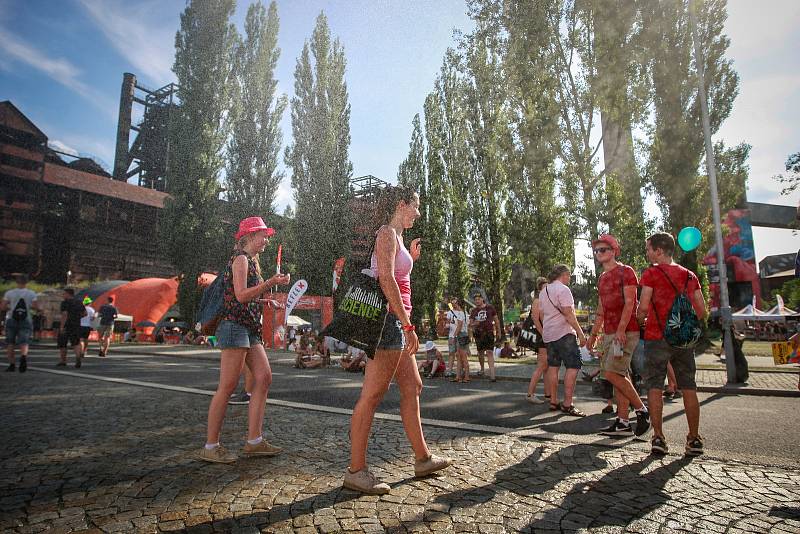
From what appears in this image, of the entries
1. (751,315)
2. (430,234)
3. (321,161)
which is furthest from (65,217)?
(751,315)

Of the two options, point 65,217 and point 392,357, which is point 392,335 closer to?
point 392,357

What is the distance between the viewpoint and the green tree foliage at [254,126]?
28438 millimetres

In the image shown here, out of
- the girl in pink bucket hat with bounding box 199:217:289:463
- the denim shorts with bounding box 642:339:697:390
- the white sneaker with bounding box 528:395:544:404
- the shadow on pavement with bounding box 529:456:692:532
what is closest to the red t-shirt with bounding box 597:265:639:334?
the denim shorts with bounding box 642:339:697:390

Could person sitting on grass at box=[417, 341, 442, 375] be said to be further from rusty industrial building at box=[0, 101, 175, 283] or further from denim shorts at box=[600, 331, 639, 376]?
rusty industrial building at box=[0, 101, 175, 283]

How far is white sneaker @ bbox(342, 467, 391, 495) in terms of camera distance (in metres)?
2.58

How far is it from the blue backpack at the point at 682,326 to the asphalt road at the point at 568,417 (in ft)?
3.01

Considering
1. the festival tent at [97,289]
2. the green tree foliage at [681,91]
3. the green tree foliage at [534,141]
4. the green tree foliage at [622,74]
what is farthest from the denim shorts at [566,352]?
the festival tent at [97,289]

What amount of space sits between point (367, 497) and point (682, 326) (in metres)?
2.97

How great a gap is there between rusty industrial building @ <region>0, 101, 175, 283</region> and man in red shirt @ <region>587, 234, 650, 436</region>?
124ft

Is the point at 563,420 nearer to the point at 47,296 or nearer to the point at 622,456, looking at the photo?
the point at 622,456

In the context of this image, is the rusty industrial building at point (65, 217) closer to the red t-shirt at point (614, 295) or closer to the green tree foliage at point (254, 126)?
the green tree foliage at point (254, 126)

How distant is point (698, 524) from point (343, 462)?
213cm

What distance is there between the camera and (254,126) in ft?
95.9

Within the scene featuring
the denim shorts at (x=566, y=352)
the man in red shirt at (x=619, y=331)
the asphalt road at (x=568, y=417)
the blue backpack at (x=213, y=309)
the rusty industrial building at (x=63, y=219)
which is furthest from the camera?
the rusty industrial building at (x=63, y=219)
